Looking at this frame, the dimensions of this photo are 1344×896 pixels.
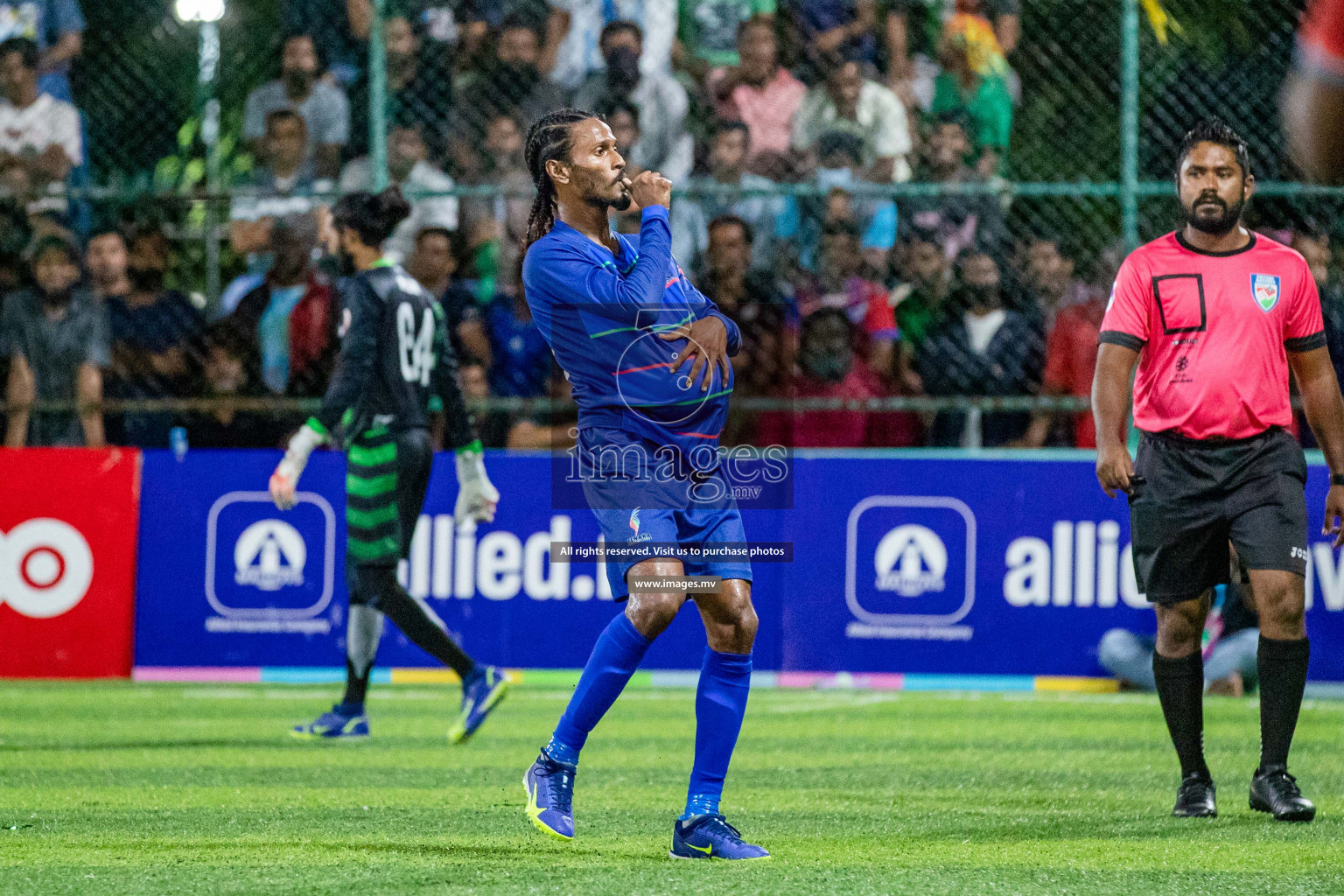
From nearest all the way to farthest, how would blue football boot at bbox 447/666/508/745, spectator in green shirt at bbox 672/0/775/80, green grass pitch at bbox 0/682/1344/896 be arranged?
green grass pitch at bbox 0/682/1344/896 → blue football boot at bbox 447/666/508/745 → spectator in green shirt at bbox 672/0/775/80

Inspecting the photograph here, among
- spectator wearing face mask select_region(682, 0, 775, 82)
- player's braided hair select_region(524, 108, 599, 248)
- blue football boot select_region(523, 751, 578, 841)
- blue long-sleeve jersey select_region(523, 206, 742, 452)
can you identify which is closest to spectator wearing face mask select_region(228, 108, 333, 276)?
spectator wearing face mask select_region(682, 0, 775, 82)

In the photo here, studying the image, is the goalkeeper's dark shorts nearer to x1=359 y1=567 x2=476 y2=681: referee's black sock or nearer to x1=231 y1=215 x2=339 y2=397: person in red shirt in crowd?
x1=359 y1=567 x2=476 y2=681: referee's black sock

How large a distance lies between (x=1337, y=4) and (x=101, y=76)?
9643 mm

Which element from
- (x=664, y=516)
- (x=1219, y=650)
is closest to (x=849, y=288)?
(x=1219, y=650)

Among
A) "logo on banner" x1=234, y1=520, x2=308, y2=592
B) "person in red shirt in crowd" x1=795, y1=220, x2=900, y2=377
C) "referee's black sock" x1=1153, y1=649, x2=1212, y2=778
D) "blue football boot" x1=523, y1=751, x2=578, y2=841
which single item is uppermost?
"person in red shirt in crowd" x1=795, y1=220, x2=900, y2=377

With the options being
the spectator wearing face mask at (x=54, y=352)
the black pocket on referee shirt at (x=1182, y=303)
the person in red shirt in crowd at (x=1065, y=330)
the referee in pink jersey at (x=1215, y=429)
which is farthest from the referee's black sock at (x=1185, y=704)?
the spectator wearing face mask at (x=54, y=352)

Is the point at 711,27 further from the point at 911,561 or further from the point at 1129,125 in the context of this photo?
the point at 911,561

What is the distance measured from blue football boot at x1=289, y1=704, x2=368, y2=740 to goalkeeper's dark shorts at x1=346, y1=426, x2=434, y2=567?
0.68m

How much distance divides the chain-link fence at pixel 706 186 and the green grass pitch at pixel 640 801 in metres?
1.99

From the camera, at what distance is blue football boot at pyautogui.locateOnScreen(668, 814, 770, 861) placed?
15.3 ft

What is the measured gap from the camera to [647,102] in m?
11.2

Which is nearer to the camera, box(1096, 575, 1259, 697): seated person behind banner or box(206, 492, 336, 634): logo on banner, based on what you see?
box(1096, 575, 1259, 697): seated person behind banner

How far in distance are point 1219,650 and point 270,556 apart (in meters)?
5.32

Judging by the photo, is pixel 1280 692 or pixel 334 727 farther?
pixel 334 727
